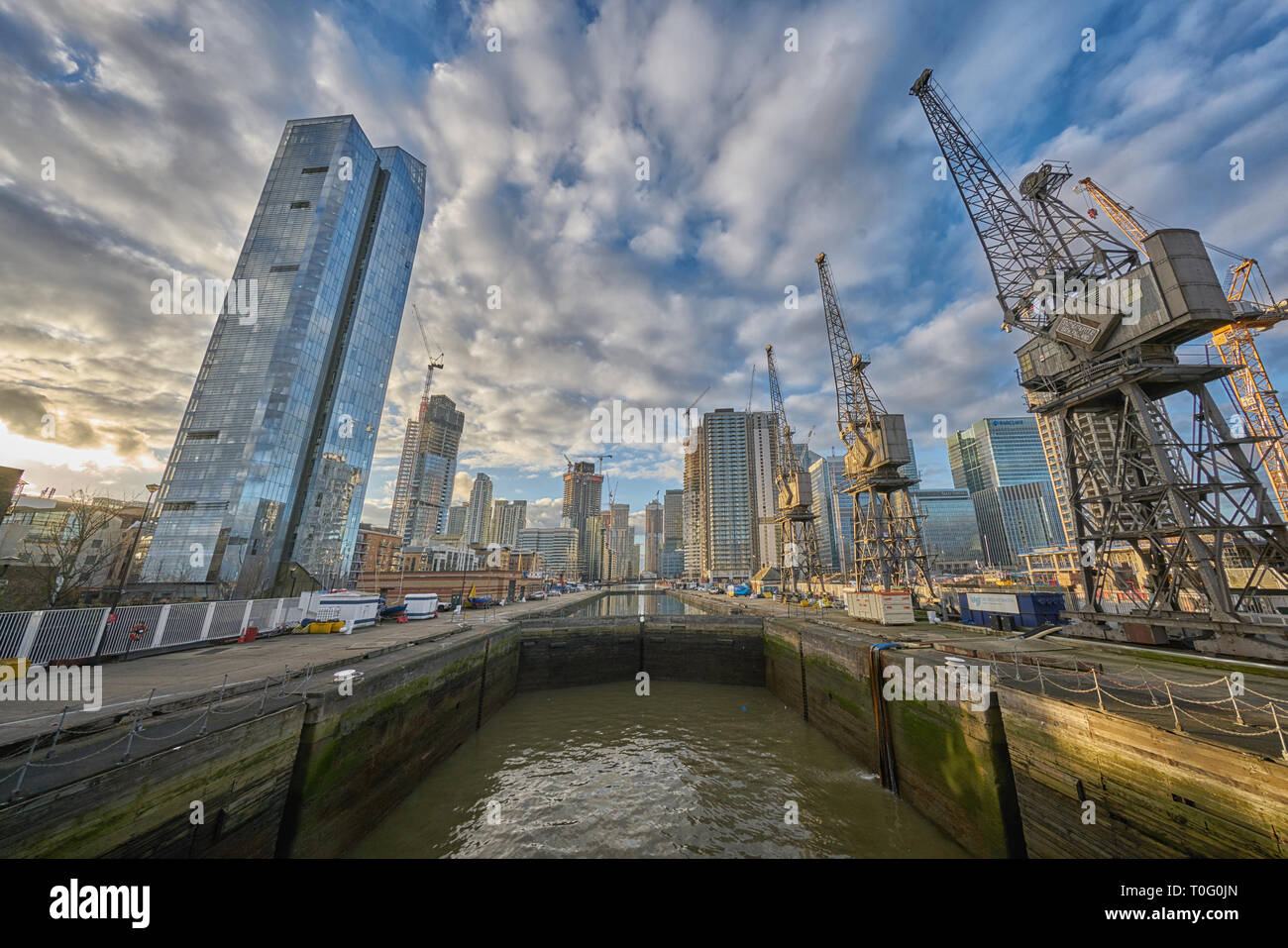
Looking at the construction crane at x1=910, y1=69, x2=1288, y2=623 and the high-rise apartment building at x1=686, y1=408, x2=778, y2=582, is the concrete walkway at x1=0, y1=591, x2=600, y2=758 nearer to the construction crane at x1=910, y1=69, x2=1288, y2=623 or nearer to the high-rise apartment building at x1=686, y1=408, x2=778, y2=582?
the construction crane at x1=910, y1=69, x2=1288, y2=623

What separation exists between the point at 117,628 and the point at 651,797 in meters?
25.7

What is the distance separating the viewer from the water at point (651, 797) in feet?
42.8

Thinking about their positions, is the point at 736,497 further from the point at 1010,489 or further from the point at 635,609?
the point at 635,609

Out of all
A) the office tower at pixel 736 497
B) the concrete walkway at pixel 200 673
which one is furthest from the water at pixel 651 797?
the office tower at pixel 736 497

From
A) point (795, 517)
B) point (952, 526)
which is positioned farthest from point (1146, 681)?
point (952, 526)

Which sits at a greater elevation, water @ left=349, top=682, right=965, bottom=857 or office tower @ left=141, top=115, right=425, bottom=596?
office tower @ left=141, top=115, right=425, bottom=596

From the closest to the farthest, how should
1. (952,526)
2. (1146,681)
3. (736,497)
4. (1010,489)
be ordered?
(1146,681), (1010,489), (952,526), (736,497)

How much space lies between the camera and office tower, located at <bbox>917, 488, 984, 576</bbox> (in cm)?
16775

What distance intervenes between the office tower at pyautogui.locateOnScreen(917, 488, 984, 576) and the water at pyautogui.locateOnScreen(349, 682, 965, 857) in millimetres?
180908

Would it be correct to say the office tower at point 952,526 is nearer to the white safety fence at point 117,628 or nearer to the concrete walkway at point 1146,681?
the concrete walkway at point 1146,681

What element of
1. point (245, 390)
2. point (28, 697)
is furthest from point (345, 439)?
point (28, 697)

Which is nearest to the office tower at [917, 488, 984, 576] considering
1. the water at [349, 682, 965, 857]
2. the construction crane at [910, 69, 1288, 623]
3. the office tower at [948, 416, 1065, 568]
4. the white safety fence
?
the office tower at [948, 416, 1065, 568]

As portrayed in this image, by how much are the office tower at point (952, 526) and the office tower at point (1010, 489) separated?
5.72 metres

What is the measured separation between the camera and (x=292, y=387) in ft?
225
